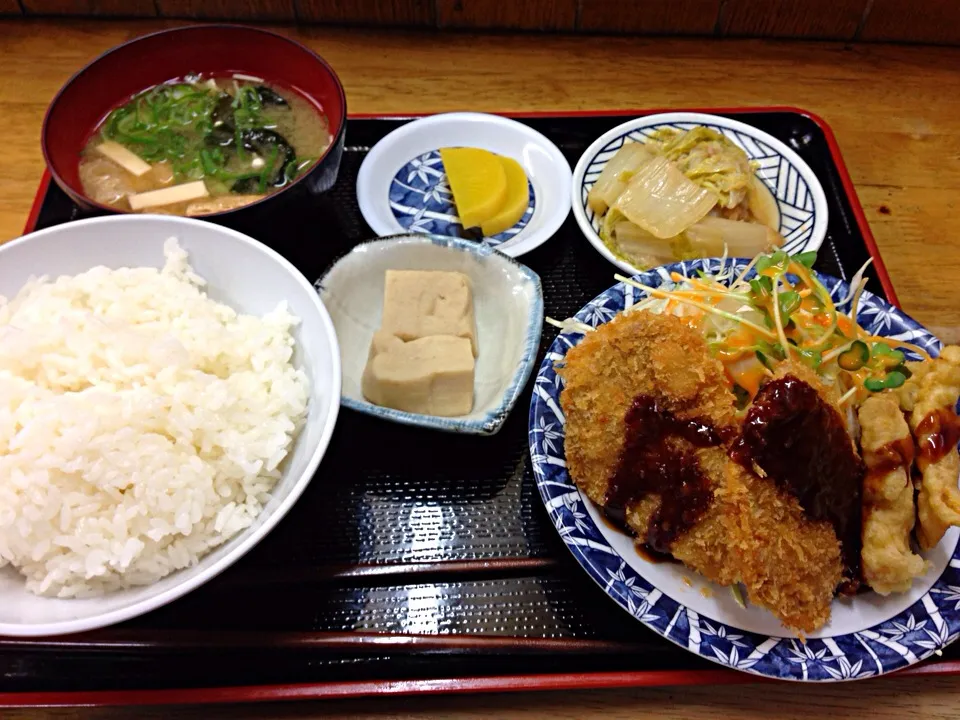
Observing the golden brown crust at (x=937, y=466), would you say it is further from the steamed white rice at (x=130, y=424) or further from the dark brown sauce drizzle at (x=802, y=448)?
the steamed white rice at (x=130, y=424)

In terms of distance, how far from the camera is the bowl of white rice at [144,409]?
1280 millimetres

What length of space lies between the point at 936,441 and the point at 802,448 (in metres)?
0.34

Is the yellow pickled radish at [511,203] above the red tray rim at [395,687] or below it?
above

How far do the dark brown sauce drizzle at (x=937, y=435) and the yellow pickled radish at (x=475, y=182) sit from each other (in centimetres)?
146

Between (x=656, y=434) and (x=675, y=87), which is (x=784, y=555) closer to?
(x=656, y=434)

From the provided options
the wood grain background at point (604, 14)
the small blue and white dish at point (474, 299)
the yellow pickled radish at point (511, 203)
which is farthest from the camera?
the wood grain background at point (604, 14)

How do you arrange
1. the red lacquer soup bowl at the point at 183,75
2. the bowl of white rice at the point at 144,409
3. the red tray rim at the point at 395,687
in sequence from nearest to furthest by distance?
the bowl of white rice at the point at 144,409 → the red tray rim at the point at 395,687 → the red lacquer soup bowl at the point at 183,75

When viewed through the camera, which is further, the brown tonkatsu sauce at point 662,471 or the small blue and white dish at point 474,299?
the small blue and white dish at point 474,299

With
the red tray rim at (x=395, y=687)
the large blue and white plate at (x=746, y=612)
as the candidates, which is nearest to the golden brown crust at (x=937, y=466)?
the large blue and white plate at (x=746, y=612)

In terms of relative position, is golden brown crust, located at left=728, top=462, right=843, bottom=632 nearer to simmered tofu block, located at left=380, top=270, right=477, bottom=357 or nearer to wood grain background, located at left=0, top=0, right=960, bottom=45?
simmered tofu block, located at left=380, top=270, right=477, bottom=357

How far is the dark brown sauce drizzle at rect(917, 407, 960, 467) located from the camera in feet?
4.84

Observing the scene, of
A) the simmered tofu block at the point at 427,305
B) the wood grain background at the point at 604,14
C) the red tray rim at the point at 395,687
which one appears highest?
the wood grain background at the point at 604,14

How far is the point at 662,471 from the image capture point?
1.52m

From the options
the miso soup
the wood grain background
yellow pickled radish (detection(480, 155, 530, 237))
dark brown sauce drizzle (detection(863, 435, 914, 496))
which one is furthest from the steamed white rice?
the wood grain background
